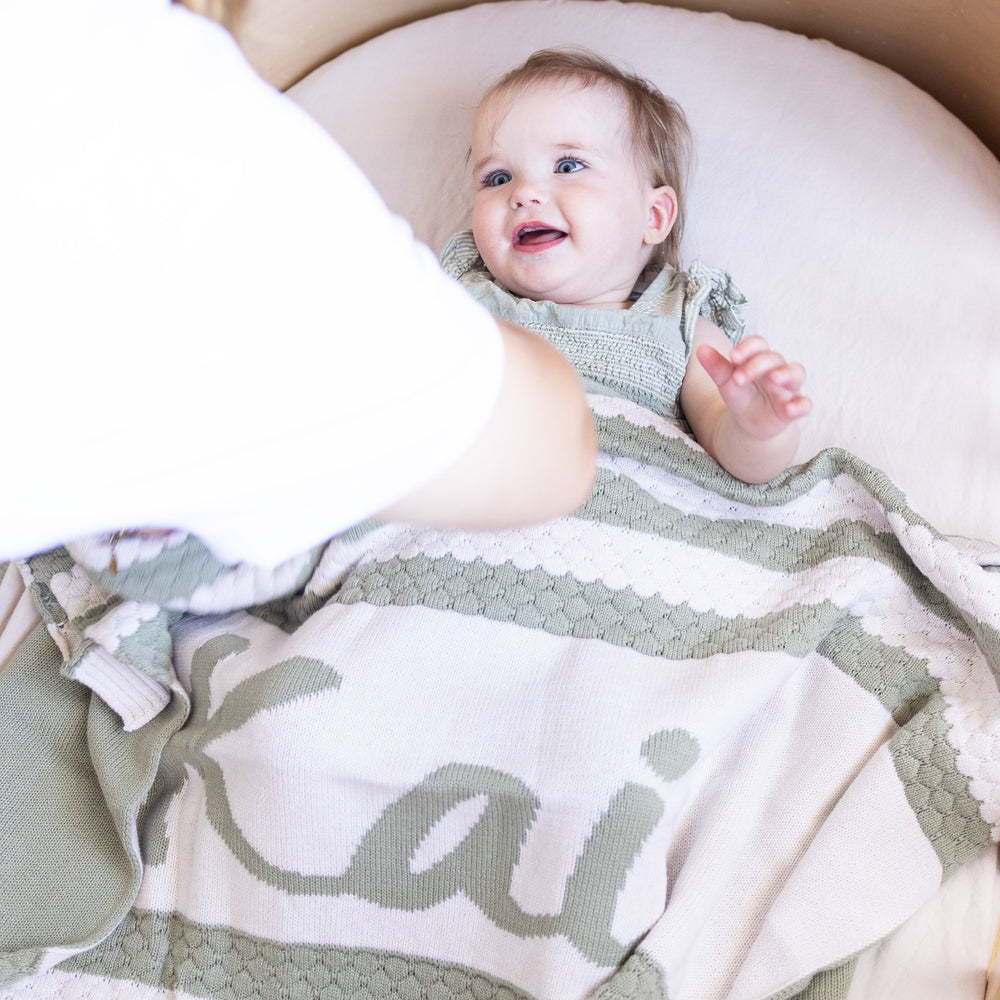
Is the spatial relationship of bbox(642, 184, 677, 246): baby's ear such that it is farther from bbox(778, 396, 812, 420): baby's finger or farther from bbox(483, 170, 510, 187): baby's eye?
bbox(778, 396, 812, 420): baby's finger

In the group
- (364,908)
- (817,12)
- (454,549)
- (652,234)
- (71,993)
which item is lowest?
(71,993)

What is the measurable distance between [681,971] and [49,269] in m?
0.67

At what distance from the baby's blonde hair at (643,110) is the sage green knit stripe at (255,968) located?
2.74ft

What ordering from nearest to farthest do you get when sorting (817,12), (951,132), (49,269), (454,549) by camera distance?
(49,269)
(454,549)
(951,132)
(817,12)

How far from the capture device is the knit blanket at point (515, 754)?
2.48 ft

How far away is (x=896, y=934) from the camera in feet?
2.53

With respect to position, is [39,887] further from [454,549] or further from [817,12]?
[817,12]

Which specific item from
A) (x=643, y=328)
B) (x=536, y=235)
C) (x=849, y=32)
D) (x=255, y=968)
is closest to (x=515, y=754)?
(x=255, y=968)

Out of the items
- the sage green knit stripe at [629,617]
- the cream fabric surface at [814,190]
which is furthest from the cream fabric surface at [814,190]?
the sage green knit stripe at [629,617]

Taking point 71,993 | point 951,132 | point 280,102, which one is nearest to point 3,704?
point 71,993

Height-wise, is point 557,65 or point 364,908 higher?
point 557,65

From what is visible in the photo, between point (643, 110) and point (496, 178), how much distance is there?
7.7 inches

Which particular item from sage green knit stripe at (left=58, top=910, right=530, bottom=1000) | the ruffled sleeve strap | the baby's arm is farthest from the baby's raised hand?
sage green knit stripe at (left=58, top=910, right=530, bottom=1000)

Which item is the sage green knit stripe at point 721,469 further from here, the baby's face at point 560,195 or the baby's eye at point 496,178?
the baby's eye at point 496,178
